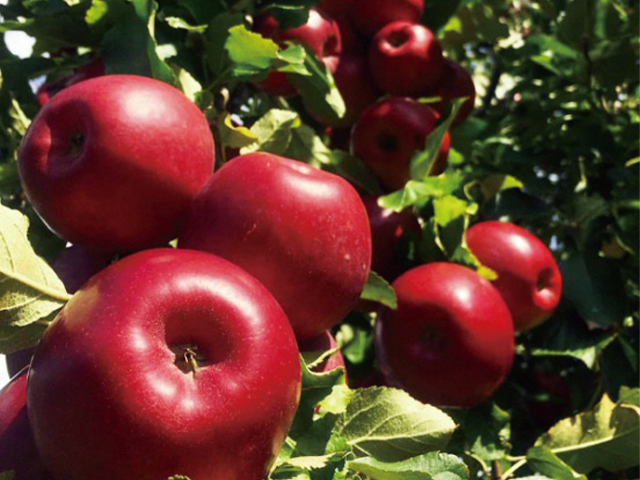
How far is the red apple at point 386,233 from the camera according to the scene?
159 centimetres

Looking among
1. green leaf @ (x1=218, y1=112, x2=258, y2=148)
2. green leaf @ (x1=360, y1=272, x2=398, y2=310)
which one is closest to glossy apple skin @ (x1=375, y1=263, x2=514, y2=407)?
green leaf @ (x1=360, y1=272, x2=398, y2=310)

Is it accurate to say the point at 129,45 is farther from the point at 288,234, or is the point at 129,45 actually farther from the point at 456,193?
the point at 456,193

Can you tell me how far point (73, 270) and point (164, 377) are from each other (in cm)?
39

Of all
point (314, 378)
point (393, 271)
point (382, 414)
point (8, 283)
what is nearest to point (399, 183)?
point (393, 271)

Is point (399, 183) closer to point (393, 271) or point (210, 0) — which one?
point (393, 271)

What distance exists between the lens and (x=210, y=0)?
138 cm

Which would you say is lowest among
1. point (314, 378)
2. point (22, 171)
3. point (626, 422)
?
point (626, 422)

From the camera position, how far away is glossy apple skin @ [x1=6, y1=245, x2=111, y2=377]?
1096mm

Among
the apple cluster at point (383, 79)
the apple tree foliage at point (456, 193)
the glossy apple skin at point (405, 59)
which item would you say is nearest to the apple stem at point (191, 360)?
the apple tree foliage at point (456, 193)

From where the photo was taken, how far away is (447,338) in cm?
143

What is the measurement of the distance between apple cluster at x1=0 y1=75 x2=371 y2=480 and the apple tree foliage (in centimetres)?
10

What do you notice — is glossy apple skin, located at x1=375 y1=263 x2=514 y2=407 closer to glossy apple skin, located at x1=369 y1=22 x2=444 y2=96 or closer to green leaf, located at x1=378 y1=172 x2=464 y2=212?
green leaf, located at x1=378 y1=172 x2=464 y2=212

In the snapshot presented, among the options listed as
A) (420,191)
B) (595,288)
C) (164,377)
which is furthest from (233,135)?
(595,288)

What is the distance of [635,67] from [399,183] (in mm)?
866
